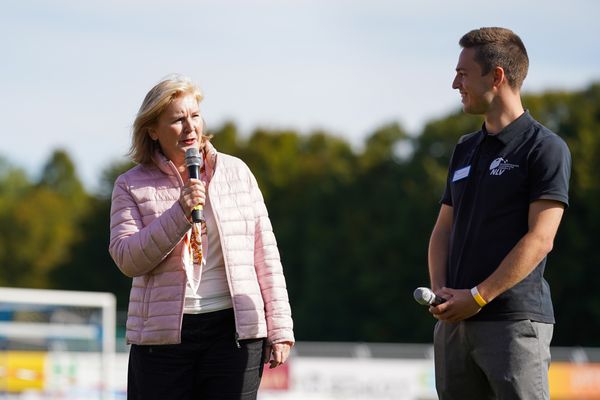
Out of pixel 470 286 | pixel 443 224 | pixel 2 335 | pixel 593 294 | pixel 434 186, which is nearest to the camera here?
pixel 470 286

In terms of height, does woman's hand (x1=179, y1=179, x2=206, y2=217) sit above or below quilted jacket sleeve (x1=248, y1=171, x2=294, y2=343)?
above

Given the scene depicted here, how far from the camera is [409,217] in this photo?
50.1 m

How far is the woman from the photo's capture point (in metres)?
5.10

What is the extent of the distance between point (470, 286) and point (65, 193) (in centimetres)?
11090

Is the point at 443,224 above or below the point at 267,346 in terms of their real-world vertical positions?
above

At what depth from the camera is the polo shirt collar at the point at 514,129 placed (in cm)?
516

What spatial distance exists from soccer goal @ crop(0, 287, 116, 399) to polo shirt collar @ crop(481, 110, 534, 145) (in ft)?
35.8

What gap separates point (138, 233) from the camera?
16.7ft

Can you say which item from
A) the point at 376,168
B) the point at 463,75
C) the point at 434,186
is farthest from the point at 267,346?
the point at 376,168

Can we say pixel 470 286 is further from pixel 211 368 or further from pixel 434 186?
pixel 434 186

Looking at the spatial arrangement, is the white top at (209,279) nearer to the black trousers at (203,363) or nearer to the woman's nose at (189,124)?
the black trousers at (203,363)

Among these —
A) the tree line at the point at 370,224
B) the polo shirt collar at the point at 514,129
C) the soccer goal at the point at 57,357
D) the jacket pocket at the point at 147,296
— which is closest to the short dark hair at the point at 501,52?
the polo shirt collar at the point at 514,129

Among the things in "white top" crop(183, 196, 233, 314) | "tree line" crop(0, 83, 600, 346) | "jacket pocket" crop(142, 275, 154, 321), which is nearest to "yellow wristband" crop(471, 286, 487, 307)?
A: "white top" crop(183, 196, 233, 314)

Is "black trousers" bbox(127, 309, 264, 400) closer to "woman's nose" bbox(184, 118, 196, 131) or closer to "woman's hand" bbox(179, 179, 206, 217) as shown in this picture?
"woman's hand" bbox(179, 179, 206, 217)
